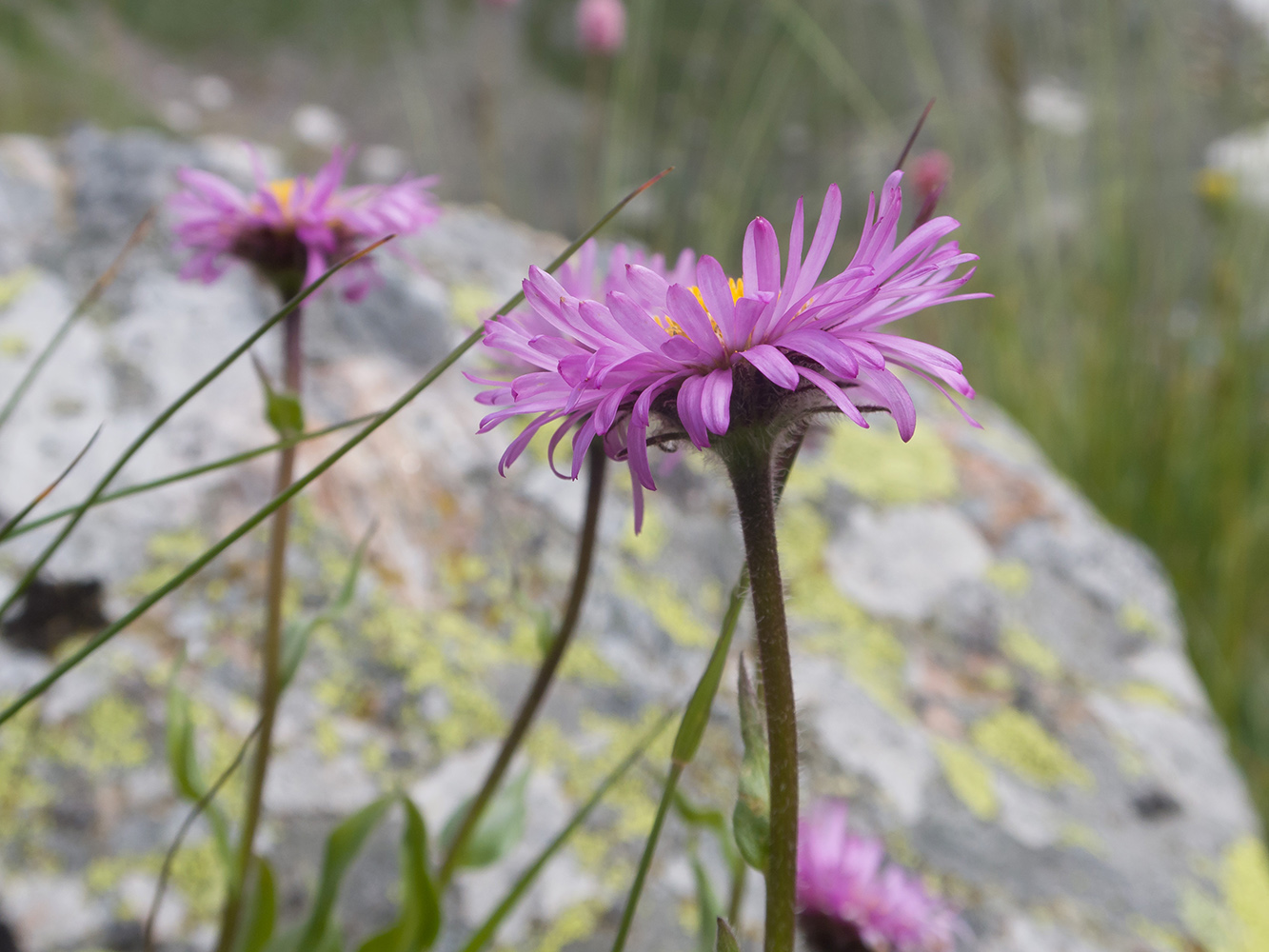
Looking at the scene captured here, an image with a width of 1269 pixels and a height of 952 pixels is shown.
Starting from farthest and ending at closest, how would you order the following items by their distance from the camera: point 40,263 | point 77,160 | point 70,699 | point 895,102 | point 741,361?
point 895,102 → point 77,160 → point 40,263 → point 70,699 → point 741,361

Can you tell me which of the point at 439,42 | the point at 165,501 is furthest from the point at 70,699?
the point at 439,42

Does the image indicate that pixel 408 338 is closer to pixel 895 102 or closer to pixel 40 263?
pixel 40 263

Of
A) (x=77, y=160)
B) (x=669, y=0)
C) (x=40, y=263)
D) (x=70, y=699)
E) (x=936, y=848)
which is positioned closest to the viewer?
(x=70, y=699)

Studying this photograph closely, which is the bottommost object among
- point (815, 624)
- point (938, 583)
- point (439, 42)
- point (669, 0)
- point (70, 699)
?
point (70, 699)

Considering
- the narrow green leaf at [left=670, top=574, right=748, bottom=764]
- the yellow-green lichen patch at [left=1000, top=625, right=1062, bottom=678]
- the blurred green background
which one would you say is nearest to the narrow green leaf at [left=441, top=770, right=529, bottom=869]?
the narrow green leaf at [left=670, top=574, right=748, bottom=764]

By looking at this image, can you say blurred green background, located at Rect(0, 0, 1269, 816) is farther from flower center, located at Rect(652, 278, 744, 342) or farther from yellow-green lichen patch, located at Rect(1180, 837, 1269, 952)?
flower center, located at Rect(652, 278, 744, 342)

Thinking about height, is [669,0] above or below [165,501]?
above

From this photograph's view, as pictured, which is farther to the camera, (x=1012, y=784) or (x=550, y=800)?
(x=1012, y=784)
